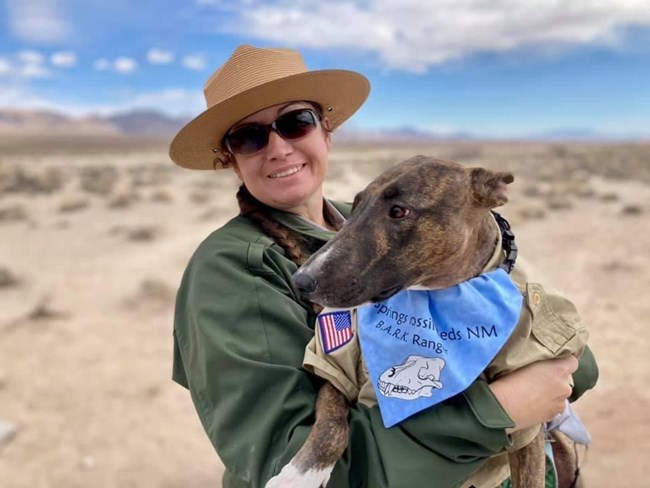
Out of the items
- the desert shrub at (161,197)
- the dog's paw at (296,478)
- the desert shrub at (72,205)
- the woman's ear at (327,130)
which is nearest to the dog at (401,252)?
the dog's paw at (296,478)

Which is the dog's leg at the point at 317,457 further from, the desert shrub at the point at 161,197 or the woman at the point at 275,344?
the desert shrub at the point at 161,197

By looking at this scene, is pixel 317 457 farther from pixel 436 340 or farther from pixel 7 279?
pixel 7 279

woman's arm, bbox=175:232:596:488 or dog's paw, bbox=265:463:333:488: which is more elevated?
woman's arm, bbox=175:232:596:488

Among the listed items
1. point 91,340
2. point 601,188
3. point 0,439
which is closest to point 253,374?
point 0,439

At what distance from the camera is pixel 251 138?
9.62 feet

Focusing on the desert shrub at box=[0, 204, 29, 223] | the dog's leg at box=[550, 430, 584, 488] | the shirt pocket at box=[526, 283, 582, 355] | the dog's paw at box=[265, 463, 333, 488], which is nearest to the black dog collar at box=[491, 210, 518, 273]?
the shirt pocket at box=[526, 283, 582, 355]

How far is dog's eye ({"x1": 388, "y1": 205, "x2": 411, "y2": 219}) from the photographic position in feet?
7.75

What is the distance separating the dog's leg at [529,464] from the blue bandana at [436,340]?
0.55m

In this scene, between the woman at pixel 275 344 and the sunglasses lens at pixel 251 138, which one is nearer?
the woman at pixel 275 344

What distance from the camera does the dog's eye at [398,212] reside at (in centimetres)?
236

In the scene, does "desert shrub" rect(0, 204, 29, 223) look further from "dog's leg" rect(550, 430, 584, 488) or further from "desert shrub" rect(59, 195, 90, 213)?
"dog's leg" rect(550, 430, 584, 488)

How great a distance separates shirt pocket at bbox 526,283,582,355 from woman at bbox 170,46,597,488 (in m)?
0.10

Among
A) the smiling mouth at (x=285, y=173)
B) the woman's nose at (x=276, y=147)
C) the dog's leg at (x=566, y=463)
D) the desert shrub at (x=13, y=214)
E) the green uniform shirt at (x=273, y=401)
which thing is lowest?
the desert shrub at (x=13, y=214)

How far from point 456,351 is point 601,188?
82.3 ft
